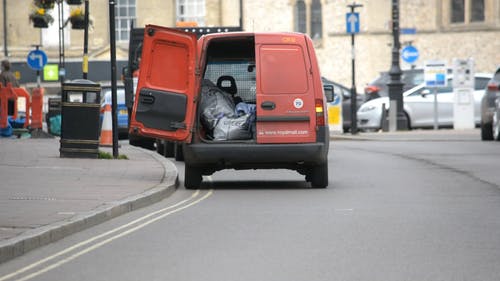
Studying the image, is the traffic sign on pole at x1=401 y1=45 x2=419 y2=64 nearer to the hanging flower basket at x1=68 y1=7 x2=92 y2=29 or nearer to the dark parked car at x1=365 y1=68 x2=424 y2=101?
the dark parked car at x1=365 y1=68 x2=424 y2=101

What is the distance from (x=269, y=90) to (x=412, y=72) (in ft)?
96.5

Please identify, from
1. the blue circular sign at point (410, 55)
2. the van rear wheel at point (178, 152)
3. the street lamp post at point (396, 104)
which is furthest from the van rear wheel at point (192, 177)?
the blue circular sign at point (410, 55)

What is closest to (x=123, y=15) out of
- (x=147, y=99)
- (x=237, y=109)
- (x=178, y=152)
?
(x=178, y=152)

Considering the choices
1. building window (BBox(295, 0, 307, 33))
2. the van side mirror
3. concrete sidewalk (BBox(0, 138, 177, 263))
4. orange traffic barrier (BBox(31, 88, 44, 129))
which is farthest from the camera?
building window (BBox(295, 0, 307, 33))

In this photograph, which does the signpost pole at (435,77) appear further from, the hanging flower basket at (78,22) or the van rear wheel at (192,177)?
the van rear wheel at (192,177)

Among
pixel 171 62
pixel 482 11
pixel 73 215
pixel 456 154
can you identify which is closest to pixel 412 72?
pixel 456 154

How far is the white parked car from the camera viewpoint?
41438mm

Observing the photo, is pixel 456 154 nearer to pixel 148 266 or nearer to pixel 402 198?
pixel 402 198

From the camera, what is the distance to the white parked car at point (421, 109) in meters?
41.4

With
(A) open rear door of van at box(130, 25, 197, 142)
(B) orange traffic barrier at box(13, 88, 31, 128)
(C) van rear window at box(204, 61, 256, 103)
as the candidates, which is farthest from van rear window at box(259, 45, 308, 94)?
(B) orange traffic barrier at box(13, 88, 31, 128)

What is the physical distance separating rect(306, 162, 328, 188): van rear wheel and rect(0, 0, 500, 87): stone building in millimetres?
51286

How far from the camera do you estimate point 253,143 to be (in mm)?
18406

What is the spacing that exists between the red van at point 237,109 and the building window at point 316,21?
54862 mm

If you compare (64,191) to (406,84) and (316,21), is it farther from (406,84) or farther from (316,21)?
(316,21)
